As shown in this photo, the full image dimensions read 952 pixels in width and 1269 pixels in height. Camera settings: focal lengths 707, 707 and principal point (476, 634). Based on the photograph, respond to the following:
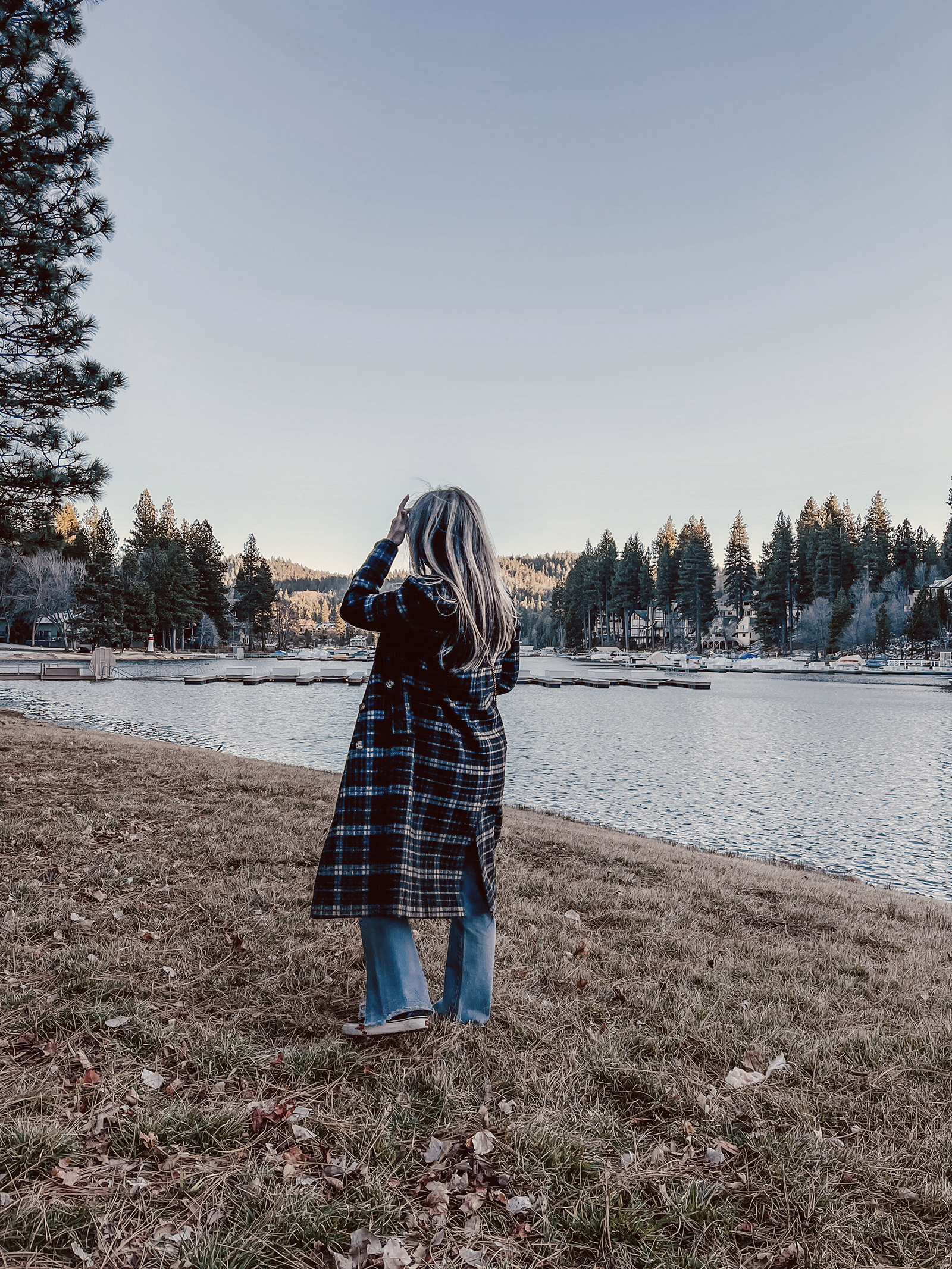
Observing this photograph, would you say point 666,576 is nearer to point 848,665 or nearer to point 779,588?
point 779,588

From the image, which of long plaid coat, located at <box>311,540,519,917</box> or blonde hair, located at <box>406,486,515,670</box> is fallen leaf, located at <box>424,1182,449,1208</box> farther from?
blonde hair, located at <box>406,486,515,670</box>

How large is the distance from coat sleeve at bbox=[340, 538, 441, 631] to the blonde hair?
9 cm

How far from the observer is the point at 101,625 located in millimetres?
58250

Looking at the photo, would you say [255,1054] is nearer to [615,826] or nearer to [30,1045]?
[30,1045]

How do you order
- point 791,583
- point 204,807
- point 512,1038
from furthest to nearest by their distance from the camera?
1. point 791,583
2. point 204,807
3. point 512,1038

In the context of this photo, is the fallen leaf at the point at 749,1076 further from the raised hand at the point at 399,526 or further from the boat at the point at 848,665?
the boat at the point at 848,665

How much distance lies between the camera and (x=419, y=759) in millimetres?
2594

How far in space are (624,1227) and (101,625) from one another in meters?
→ 64.5

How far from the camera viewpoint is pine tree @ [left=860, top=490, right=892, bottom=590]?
239ft

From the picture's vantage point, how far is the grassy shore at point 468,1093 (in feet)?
6.11

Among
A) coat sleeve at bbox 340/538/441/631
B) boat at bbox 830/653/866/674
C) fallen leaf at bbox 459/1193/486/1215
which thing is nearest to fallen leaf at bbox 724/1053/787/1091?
fallen leaf at bbox 459/1193/486/1215

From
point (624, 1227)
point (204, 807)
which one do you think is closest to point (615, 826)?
point (204, 807)

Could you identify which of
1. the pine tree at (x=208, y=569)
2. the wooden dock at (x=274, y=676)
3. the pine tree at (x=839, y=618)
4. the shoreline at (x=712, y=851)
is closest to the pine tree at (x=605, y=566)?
the pine tree at (x=839, y=618)

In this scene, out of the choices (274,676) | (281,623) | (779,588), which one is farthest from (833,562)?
(281,623)
